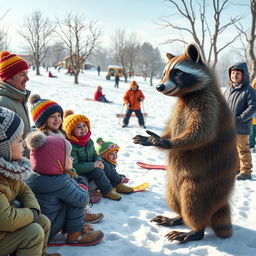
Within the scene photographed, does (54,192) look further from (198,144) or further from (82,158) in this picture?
(198,144)

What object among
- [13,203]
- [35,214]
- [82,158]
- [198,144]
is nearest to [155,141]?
[198,144]

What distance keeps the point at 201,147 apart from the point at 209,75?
666mm

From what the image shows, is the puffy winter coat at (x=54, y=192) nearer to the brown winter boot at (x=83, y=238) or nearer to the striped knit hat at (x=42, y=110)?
the brown winter boot at (x=83, y=238)

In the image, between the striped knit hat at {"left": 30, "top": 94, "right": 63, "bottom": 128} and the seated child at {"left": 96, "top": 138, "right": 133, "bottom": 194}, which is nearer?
the striped knit hat at {"left": 30, "top": 94, "right": 63, "bottom": 128}

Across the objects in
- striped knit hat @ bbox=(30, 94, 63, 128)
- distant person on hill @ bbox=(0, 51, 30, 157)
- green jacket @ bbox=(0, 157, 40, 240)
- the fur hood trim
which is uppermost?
distant person on hill @ bbox=(0, 51, 30, 157)

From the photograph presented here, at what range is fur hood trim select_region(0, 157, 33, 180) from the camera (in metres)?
1.55

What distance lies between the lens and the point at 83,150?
3.10 metres

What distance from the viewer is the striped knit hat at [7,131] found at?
156 cm

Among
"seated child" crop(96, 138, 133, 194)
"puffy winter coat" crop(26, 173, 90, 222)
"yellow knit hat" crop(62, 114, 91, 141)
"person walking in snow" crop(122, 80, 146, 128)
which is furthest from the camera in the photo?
"person walking in snow" crop(122, 80, 146, 128)

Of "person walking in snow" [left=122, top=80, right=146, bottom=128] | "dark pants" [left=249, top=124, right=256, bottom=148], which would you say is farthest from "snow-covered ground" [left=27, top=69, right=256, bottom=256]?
"person walking in snow" [left=122, top=80, right=146, bottom=128]

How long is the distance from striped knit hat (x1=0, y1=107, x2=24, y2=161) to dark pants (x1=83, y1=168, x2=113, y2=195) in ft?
5.46

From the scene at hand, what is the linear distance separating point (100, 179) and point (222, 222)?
1540 millimetres

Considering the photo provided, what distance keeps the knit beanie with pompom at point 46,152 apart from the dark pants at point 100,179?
118 centimetres

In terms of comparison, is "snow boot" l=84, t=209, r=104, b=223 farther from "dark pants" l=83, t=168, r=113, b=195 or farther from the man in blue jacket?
the man in blue jacket
